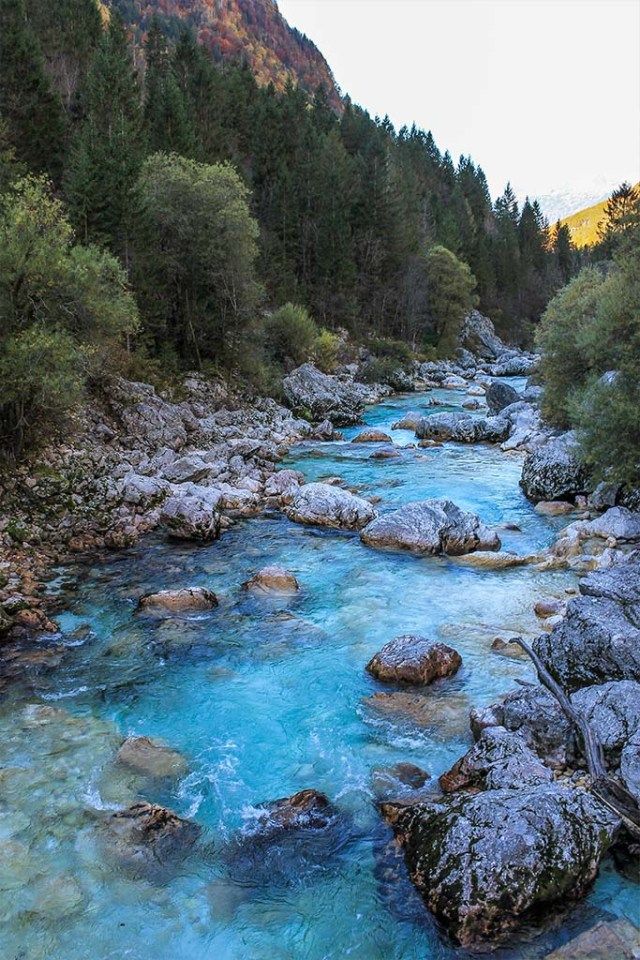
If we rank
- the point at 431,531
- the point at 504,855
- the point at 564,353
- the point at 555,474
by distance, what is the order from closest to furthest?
1. the point at 504,855
2. the point at 431,531
3. the point at 555,474
4. the point at 564,353

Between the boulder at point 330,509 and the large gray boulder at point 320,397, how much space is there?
17.4 metres

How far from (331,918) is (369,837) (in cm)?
112

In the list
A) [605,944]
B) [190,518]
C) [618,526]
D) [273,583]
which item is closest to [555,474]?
[618,526]

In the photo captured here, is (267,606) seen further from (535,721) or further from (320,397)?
(320,397)

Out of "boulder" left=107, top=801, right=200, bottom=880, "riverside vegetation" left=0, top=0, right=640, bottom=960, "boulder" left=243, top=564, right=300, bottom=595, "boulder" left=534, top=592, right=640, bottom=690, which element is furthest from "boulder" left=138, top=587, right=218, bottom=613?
"boulder" left=534, top=592, right=640, bottom=690

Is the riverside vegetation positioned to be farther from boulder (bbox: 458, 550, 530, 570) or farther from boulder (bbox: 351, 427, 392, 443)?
boulder (bbox: 351, 427, 392, 443)

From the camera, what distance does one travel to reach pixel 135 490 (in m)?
19.7

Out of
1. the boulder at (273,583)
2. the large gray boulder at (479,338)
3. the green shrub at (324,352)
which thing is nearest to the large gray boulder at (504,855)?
the boulder at (273,583)

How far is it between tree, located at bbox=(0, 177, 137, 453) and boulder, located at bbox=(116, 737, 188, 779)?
11.0 m

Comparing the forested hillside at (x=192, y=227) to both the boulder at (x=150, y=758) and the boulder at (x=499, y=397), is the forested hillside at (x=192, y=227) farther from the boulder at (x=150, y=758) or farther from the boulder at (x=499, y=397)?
the boulder at (x=499, y=397)

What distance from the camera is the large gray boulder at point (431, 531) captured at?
54.9 ft

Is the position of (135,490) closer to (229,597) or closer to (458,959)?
(229,597)

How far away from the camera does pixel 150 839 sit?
7348 mm

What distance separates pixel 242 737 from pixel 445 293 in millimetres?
66100
